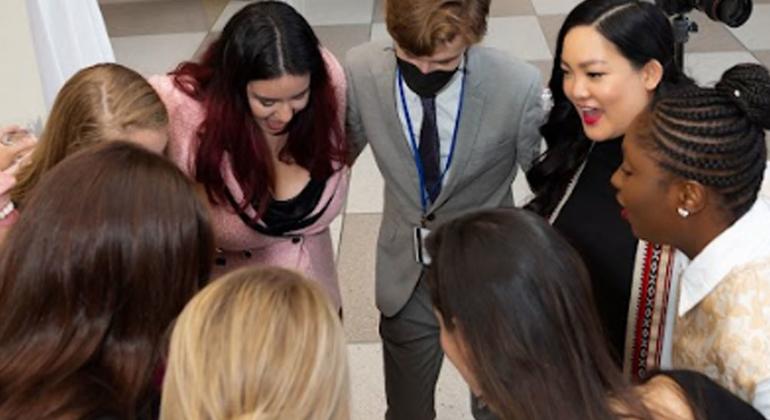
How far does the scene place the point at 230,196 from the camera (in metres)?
1.55

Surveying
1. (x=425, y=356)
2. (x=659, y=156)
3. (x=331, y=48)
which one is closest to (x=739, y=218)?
(x=659, y=156)

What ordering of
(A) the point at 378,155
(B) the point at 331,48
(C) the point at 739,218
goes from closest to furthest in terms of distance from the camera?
1. (C) the point at 739,218
2. (A) the point at 378,155
3. (B) the point at 331,48

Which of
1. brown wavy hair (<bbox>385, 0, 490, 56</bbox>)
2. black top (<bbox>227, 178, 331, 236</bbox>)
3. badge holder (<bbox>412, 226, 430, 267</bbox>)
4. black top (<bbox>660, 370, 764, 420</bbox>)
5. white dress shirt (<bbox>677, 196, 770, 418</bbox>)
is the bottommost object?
badge holder (<bbox>412, 226, 430, 267</bbox>)

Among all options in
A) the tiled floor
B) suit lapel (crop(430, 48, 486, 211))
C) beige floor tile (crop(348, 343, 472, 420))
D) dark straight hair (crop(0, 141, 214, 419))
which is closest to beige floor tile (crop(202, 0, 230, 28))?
the tiled floor

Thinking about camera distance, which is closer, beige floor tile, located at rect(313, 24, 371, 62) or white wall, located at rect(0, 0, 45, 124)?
white wall, located at rect(0, 0, 45, 124)

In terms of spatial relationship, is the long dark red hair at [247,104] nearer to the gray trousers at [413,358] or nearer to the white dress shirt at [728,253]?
the gray trousers at [413,358]

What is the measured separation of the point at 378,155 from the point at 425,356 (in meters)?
0.48

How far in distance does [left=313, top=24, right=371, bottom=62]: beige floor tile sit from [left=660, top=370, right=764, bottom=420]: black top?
3.78 metres

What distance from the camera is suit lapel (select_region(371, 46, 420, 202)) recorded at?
1.60m

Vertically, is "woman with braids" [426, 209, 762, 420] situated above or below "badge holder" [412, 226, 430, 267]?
above

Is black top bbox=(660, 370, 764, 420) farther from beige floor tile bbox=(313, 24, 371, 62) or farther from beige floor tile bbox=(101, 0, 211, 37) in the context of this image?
beige floor tile bbox=(101, 0, 211, 37)

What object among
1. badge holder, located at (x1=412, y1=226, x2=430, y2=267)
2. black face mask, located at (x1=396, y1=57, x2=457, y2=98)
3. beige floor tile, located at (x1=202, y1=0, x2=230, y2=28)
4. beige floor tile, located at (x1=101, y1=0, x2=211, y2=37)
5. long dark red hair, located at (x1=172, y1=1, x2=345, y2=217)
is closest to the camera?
long dark red hair, located at (x1=172, y1=1, x2=345, y2=217)

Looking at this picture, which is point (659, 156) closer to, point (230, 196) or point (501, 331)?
point (501, 331)

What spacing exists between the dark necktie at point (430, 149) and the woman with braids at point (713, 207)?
494mm
